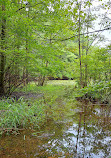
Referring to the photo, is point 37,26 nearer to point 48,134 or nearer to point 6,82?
point 6,82

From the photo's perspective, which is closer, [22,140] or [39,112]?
[22,140]

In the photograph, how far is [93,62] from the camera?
7.30 metres

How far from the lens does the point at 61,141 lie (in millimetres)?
2543

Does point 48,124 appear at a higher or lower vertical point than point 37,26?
lower

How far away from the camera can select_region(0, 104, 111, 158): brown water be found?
7.09ft

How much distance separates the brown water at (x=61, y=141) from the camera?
85.0 inches

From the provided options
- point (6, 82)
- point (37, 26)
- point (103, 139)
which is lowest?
point (103, 139)

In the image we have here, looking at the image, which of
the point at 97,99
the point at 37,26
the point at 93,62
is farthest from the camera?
the point at 93,62

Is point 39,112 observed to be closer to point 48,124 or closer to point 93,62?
point 48,124

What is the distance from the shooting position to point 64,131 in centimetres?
298

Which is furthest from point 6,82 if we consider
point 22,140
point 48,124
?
point 22,140

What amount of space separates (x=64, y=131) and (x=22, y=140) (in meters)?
0.95

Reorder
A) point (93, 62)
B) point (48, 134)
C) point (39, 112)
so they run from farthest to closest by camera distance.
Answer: point (93, 62)
point (39, 112)
point (48, 134)

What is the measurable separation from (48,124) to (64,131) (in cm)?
52
